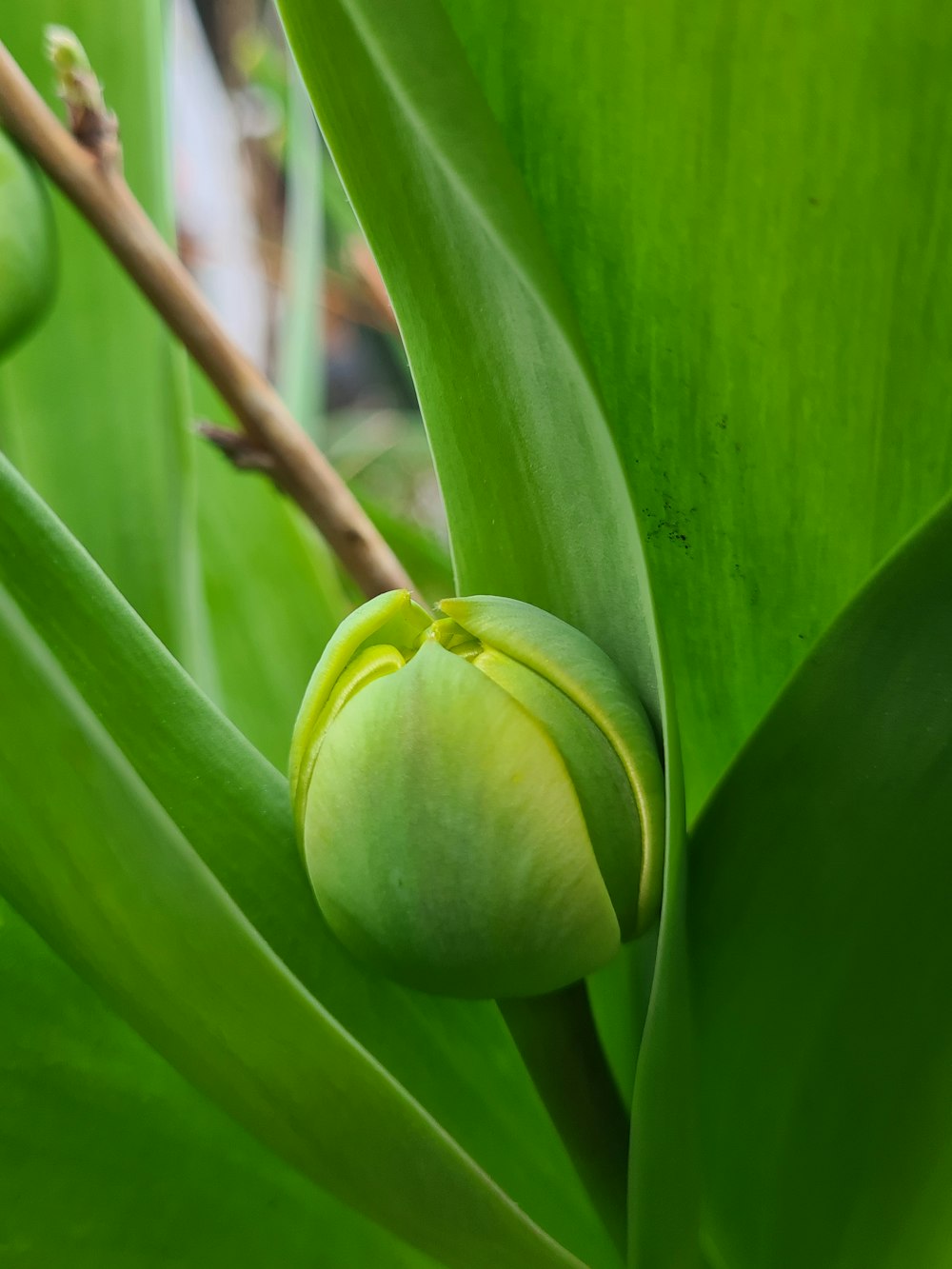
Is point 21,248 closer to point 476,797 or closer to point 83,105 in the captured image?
point 83,105

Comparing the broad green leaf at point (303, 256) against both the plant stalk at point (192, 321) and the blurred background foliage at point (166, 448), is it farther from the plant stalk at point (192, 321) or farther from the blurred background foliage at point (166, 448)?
the plant stalk at point (192, 321)

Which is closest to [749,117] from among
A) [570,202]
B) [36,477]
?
[570,202]

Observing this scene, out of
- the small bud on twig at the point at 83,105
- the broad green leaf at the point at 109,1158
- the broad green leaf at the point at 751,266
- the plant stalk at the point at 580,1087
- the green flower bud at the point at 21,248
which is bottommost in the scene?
the plant stalk at the point at 580,1087

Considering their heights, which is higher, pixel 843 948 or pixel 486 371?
pixel 486 371

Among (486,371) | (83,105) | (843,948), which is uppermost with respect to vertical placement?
(83,105)

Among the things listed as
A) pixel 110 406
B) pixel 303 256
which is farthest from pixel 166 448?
pixel 303 256

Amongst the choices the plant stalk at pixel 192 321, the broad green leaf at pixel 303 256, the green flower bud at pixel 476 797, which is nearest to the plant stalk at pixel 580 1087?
the green flower bud at pixel 476 797
